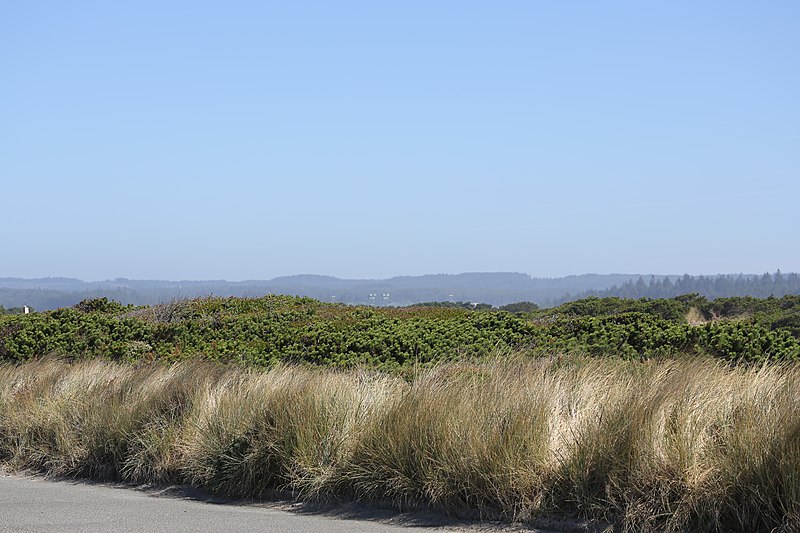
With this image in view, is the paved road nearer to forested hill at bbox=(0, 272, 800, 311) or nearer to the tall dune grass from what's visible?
the tall dune grass

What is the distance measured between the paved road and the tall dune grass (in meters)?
0.33

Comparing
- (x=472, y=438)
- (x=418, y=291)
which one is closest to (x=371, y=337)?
(x=472, y=438)

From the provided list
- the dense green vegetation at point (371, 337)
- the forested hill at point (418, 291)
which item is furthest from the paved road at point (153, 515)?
the forested hill at point (418, 291)

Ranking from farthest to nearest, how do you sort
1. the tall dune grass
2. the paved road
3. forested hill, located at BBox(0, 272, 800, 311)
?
1. forested hill, located at BBox(0, 272, 800, 311)
2. the paved road
3. the tall dune grass

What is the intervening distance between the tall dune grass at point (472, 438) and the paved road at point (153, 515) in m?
0.33

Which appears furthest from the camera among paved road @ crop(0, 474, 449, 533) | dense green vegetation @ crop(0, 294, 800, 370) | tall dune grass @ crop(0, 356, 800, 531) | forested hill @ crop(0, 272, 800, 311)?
forested hill @ crop(0, 272, 800, 311)

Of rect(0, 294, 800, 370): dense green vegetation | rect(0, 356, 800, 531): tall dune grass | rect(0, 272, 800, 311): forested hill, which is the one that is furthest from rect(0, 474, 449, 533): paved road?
rect(0, 272, 800, 311): forested hill

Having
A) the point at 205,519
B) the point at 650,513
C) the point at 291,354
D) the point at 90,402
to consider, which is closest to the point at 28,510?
the point at 205,519

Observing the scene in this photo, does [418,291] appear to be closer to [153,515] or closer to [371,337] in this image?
[371,337]

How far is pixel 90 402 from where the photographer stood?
953cm

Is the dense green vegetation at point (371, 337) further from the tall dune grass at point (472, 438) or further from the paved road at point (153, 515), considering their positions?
the paved road at point (153, 515)

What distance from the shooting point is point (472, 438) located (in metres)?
6.87

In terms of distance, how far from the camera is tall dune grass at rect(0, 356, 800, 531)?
19.5 feet

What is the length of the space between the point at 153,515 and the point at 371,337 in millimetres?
6663
